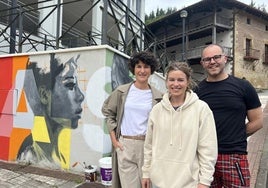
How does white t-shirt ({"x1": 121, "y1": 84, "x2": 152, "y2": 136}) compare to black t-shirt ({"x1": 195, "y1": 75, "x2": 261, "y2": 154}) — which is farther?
white t-shirt ({"x1": 121, "y1": 84, "x2": 152, "y2": 136})

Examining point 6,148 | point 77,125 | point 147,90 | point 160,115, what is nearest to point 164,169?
point 160,115

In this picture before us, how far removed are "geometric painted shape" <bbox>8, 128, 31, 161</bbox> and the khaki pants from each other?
10.8 feet

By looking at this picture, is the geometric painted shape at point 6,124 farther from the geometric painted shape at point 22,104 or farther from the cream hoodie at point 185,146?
the cream hoodie at point 185,146

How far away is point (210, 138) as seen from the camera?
80.6 inches

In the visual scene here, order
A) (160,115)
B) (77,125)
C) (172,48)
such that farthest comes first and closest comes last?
(172,48), (77,125), (160,115)

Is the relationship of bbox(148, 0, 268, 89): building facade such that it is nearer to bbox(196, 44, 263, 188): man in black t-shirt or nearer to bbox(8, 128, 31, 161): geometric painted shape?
bbox(8, 128, 31, 161): geometric painted shape

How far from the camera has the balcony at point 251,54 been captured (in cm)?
2841

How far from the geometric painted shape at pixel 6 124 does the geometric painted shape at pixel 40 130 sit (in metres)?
0.61

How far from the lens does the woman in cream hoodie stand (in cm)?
205

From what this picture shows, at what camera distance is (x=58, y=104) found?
5.16 m

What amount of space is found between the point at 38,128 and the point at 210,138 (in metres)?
4.04

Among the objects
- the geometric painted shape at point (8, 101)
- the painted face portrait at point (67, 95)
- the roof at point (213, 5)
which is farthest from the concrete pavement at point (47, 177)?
the roof at point (213, 5)

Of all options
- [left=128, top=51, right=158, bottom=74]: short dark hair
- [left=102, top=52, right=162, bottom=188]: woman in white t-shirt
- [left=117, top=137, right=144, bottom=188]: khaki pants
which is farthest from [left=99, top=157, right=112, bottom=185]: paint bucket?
[left=128, top=51, right=158, bottom=74]: short dark hair

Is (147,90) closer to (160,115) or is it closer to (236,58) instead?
(160,115)
